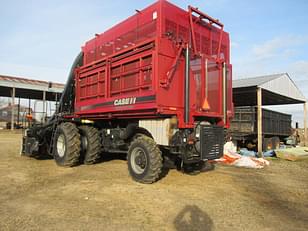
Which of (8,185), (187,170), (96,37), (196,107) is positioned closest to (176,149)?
(196,107)

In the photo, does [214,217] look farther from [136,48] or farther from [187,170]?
[136,48]

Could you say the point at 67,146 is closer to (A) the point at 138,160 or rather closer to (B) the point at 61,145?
(B) the point at 61,145

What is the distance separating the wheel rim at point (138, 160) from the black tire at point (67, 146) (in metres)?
2.34

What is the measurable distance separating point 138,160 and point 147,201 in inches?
59.3

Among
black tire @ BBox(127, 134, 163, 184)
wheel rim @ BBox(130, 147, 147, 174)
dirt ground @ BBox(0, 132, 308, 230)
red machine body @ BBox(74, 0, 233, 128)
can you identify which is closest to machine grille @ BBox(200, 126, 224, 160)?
red machine body @ BBox(74, 0, 233, 128)

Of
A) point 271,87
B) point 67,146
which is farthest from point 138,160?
point 271,87

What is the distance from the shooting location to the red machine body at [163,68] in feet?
18.9

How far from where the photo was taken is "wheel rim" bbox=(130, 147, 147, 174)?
6047 millimetres

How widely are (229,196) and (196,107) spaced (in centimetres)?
212

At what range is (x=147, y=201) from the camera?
479 centimetres

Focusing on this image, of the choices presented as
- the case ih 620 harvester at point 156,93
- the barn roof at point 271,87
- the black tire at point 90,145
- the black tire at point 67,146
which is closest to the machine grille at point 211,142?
the case ih 620 harvester at point 156,93

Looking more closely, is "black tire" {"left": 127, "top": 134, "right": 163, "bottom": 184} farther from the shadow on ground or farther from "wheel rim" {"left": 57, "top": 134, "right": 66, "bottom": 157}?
"wheel rim" {"left": 57, "top": 134, "right": 66, "bottom": 157}

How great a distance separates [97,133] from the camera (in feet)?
27.3

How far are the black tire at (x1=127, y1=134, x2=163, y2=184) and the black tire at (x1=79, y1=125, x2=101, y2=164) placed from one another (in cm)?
218
